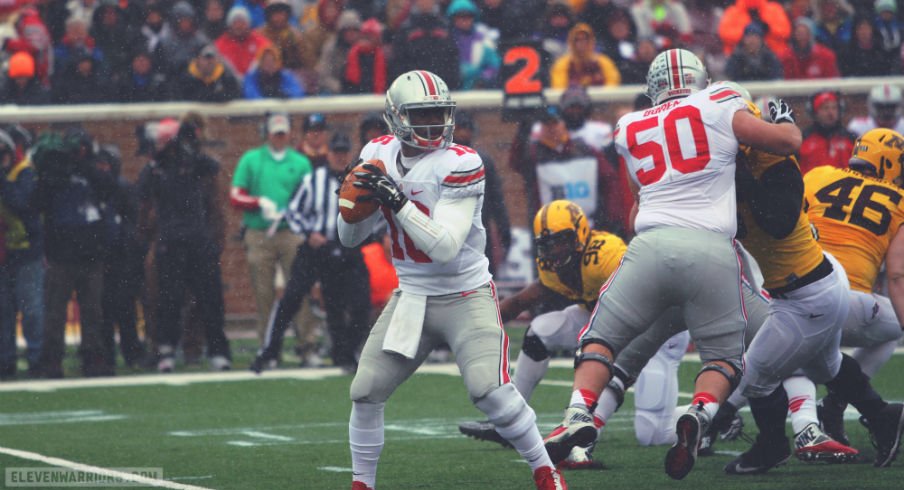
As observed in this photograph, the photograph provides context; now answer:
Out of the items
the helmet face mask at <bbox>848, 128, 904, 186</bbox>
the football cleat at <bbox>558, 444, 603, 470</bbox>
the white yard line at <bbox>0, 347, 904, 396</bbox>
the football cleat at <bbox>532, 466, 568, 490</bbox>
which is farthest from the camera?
the white yard line at <bbox>0, 347, 904, 396</bbox>

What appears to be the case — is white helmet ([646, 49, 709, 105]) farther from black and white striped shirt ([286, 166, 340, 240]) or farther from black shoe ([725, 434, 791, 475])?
black and white striped shirt ([286, 166, 340, 240])

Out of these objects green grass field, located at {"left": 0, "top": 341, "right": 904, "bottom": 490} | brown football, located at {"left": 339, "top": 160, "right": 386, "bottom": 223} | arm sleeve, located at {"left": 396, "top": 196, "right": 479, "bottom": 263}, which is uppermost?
brown football, located at {"left": 339, "top": 160, "right": 386, "bottom": 223}

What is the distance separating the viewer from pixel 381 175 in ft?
20.4

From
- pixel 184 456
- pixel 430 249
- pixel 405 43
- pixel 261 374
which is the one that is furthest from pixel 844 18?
pixel 430 249

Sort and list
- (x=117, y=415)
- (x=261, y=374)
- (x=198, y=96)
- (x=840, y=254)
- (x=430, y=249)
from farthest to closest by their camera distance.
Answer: (x=198, y=96) → (x=261, y=374) → (x=117, y=415) → (x=840, y=254) → (x=430, y=249)

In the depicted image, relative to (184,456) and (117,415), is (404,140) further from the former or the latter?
(117,415)

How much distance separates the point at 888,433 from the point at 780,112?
1.80 meters

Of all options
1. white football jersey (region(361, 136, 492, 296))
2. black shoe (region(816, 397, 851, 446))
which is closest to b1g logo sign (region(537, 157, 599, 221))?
black shoe (region(816, 397, 851, 446))

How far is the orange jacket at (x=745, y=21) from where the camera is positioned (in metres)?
17.2

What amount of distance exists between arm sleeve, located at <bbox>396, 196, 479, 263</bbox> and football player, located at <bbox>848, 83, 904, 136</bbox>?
8926mm

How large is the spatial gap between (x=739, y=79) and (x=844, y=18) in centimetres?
242

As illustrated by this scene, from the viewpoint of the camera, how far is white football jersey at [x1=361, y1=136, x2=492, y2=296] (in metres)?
6.35

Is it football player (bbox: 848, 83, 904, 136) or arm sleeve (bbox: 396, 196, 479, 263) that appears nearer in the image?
arm sleeve (bbox: 396, 196, 479, 263)

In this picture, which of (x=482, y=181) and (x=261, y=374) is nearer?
(x=482, y=181)
